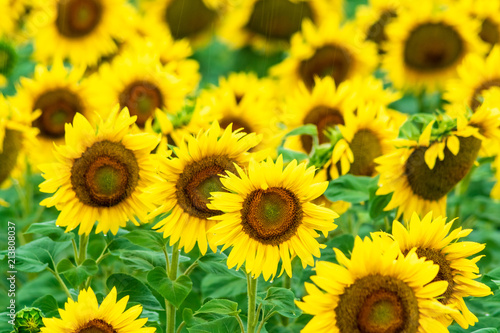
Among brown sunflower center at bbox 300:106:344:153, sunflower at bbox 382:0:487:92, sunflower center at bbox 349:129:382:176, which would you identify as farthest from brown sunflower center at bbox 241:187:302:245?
sunflower at bbox 382:0:487:92

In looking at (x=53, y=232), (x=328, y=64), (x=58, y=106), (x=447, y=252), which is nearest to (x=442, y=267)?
(x=447, y=252)

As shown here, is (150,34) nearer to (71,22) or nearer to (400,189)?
(71,22)

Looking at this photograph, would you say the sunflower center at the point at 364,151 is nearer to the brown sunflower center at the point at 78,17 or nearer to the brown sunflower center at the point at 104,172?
the brown sunflower center at the point at 104,172

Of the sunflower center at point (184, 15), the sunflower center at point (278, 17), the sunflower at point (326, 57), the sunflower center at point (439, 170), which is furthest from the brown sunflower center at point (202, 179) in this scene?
the sunflower center at point (184, 15)

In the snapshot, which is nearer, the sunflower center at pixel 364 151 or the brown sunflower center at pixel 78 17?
the sunflower center at pixel 364 151

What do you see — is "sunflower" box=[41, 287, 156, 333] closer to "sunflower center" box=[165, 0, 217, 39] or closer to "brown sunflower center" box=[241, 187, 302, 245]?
"brown sunflower center" box=[241, 187, 302, 245]

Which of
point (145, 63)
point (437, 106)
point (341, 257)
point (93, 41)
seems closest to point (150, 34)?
point (93, 41)
